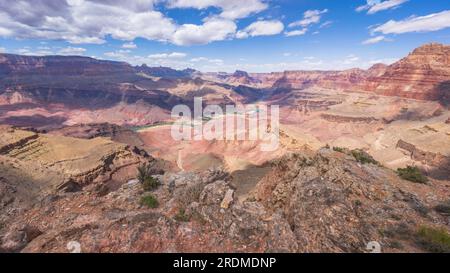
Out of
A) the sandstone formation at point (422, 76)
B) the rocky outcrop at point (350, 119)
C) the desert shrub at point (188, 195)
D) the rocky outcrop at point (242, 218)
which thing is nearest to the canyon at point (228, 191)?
the rocky outcrop at point (242, 218)

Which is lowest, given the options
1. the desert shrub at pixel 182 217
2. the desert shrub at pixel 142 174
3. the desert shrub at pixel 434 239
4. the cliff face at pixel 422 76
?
the desert shrub at pixel 142 174

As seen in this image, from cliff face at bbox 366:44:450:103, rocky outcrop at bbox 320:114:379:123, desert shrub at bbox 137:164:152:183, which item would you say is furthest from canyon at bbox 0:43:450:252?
cliff face at bbox 366:44:450:103

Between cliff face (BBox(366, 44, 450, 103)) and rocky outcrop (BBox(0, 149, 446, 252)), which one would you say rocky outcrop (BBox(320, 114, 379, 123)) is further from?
rocky outcrop (BBox(0, 149, 446, 252))

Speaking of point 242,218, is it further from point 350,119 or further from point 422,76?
point 422,76

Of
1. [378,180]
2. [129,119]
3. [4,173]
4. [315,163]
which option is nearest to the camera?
[378,180]

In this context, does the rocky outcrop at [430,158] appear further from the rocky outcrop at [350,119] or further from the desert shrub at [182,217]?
the desert shrub at [182,217]

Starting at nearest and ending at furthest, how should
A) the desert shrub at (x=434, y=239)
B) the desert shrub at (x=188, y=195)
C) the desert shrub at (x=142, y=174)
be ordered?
1. the desert shrub at (x=434, y=239)
2. the desert shrub at (x=188, y=195)
3. the desert shrub at (x=142, y=174)

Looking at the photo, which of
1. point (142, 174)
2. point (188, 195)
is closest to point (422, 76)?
point (142, 174)

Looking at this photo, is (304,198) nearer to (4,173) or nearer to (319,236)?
(319,236)

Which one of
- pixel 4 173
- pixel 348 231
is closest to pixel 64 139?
pixel 4 173
